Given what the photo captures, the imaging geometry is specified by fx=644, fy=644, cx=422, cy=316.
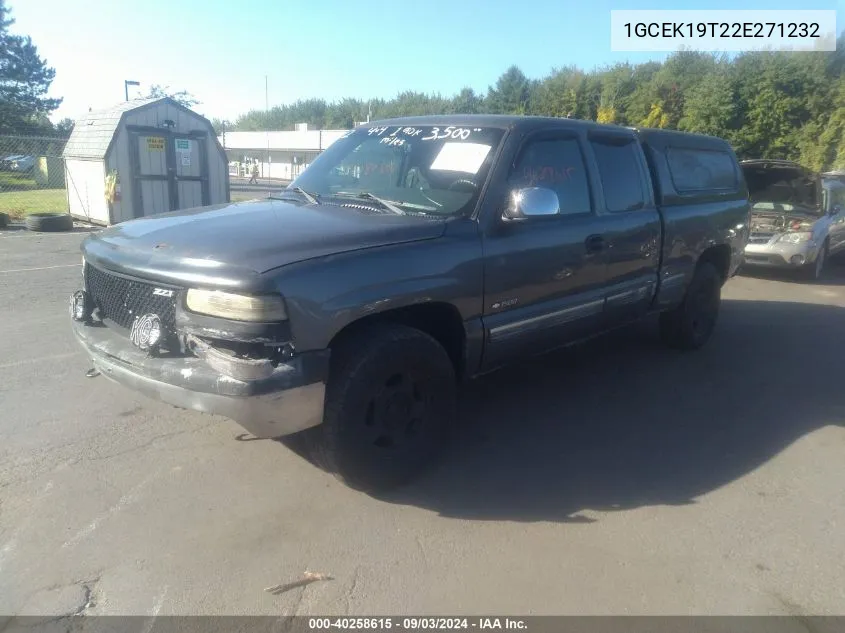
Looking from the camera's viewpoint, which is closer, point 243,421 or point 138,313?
point 243,421

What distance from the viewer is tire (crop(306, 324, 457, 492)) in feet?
9.99

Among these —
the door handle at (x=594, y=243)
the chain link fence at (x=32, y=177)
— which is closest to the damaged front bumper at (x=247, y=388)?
the door handle at (x=594, y=243)

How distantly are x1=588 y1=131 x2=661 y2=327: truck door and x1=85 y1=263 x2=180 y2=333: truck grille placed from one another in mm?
2880

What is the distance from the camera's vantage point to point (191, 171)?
1531cm

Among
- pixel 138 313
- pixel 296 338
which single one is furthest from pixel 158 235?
pixel 296 338

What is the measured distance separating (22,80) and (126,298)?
179 ft

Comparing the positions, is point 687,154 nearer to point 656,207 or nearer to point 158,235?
point 656,207

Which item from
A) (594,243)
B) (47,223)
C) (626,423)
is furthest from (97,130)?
(626,423)

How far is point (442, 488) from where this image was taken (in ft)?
11.4

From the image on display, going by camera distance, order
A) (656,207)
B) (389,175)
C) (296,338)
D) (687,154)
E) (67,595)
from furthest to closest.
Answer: (687,154) < (656,207) < (389,175) < (296,338) < (67,595)

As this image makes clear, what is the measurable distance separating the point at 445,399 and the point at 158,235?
1721 millimetres

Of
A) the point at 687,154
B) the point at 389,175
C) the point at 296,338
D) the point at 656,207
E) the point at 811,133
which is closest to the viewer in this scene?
the point at 296,338

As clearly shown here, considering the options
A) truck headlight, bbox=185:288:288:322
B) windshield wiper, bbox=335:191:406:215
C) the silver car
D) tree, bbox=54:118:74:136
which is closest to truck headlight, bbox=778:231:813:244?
the silver car

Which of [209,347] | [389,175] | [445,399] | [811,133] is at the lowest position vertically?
[445,399]
